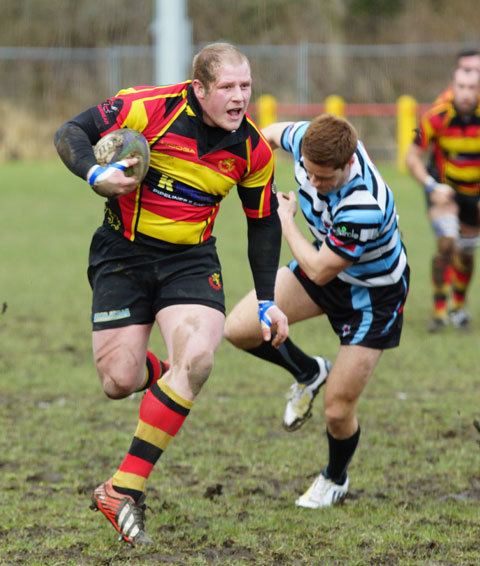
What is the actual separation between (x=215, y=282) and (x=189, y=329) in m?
0.35

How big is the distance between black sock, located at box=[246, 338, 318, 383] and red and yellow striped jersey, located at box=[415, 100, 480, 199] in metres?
4.30

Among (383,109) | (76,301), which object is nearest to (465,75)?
(76,301)

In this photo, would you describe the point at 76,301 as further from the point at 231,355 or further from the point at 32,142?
the point at 32,142

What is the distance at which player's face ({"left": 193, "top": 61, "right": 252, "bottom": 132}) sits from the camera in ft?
15.5

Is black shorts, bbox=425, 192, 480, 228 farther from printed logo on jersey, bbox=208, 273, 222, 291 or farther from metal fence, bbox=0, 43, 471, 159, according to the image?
metal fence, bbox=0, 43, 471, 159

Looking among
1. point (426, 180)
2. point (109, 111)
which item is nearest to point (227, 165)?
point (109, 111)

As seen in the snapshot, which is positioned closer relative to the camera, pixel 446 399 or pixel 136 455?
pixel 136 455

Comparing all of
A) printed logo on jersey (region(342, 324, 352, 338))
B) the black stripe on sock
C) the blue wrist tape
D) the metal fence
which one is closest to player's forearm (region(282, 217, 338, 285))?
printed logo on jersey (region(342, 324, 352, 338))

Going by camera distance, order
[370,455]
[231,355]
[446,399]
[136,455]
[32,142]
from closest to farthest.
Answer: [136,455]
[370,455]
[446,399]
[231,355]
[32,142]

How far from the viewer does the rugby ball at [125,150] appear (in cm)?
459

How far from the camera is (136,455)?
4.63 m

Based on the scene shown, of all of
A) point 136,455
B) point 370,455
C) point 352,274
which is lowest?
point 370,455

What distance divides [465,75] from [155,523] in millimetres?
5940

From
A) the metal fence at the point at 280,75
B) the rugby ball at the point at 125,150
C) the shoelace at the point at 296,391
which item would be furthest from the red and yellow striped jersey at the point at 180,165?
the metal fence at the point at 280,75
